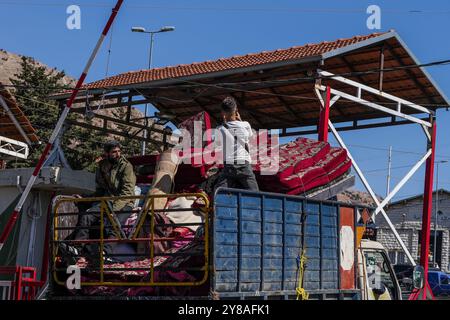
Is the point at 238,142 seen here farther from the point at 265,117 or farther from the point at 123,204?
the point at 265,117

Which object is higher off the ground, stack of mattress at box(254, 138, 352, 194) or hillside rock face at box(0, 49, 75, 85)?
hillside rock face at box(0, 49, 75, 85)

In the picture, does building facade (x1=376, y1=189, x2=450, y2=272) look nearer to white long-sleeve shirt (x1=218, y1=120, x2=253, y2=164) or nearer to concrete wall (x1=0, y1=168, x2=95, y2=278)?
concrete wall (x1=0, y1=168, x2=95, y2=278)

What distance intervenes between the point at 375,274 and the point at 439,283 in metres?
27.8

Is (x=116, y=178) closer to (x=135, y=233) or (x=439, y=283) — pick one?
(x=135, y=233)

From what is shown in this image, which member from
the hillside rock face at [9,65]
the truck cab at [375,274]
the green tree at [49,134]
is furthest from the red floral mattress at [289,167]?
the hillside rock face at [9,65]

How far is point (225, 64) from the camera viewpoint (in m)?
18.2

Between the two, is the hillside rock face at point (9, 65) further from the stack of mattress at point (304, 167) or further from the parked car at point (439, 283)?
the stack of mattress at point (304, 167)

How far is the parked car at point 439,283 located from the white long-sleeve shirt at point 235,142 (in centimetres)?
2885

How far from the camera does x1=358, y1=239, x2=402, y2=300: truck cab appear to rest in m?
9.66

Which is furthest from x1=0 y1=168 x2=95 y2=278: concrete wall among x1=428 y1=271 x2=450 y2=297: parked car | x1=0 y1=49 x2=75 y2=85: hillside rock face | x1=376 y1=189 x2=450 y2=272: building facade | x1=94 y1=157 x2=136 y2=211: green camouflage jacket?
x1=0 y1=49 x2=75 y2=85: hillside rock face

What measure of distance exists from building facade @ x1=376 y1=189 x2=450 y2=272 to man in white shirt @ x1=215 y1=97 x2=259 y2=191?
45450 mm

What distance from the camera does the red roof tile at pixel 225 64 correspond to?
650 inches

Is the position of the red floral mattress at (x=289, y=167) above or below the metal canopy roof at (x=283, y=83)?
below

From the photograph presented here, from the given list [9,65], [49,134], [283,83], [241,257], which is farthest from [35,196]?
[9,65]
